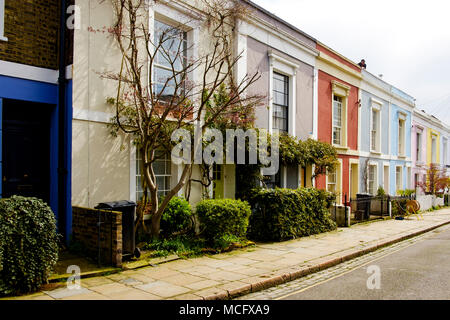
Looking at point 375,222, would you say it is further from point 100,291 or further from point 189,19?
point 100,291

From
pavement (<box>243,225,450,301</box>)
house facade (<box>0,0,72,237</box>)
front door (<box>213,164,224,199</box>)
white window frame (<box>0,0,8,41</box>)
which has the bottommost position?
pavement (<box>243,225,450,301</box>)

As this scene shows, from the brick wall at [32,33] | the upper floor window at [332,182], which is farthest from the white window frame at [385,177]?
the brick wall at [32,33]

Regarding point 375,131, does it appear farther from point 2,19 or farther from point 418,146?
point 2,19

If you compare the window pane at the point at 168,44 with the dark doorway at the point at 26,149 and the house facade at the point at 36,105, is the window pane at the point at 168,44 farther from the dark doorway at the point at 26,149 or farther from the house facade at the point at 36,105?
the dark doorway at the point at 26,149

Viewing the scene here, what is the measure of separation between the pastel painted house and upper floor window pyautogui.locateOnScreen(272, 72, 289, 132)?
6467 millimetres

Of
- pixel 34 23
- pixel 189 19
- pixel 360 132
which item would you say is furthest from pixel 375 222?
pixel 34 23

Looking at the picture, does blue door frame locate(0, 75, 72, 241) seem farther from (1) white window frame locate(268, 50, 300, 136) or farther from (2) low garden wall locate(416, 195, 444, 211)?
(2) low garden wall locate(416, 195, 444, 211)

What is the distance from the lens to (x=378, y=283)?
6.30 m

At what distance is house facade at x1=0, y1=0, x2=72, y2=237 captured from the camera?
709 cm

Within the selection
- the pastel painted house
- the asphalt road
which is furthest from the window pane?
the pastel painted house

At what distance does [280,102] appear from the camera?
13305mm

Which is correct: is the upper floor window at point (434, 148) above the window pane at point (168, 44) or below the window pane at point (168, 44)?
below

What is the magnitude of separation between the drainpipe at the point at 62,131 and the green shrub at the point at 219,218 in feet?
9.29

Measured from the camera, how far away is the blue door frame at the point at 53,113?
7.07 metres
